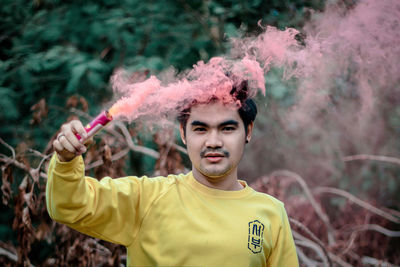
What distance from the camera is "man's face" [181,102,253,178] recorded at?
1865 millimetres

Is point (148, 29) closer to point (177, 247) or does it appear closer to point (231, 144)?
point (231, 144)

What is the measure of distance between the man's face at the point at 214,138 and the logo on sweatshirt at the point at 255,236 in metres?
0.26

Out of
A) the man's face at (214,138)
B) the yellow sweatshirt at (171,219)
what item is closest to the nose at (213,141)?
the man's face at (214,138)

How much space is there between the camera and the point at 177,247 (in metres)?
1.75

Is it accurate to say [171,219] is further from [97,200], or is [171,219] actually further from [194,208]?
[97,200]

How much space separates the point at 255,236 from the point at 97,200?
69cm

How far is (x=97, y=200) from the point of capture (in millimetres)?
1714

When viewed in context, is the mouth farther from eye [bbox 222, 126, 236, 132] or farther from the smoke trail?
the smoke trail

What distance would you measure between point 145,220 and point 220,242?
0.34 m

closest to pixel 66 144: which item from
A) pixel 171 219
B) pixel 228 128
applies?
pixel 171 219

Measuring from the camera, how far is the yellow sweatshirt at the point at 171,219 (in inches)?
64.2

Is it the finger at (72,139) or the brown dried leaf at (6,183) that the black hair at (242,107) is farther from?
the brown dried leaf at (6,183)

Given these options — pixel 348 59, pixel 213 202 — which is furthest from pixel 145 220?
pixel 348 59

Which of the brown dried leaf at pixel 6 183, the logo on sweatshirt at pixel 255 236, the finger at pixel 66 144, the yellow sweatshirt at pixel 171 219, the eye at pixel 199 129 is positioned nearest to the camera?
the finger at pixel 66 144
